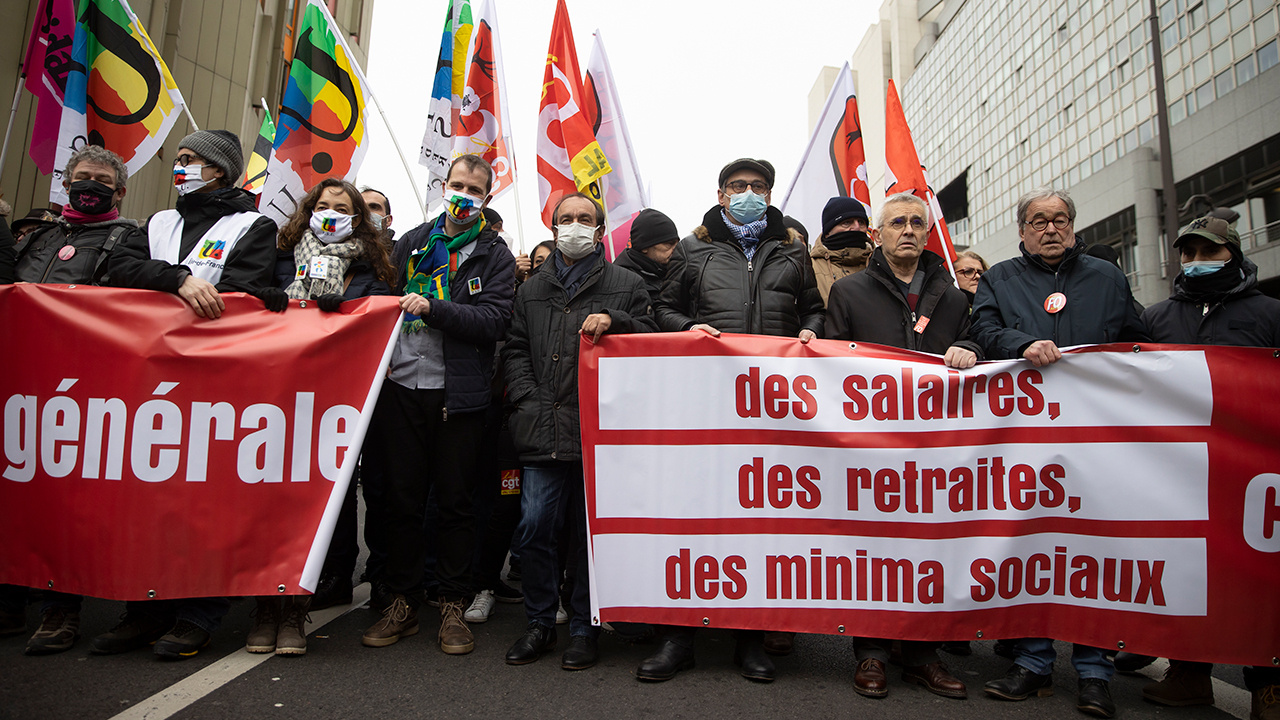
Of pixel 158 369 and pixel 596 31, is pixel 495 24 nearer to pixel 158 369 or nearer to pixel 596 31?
pixel 596 31

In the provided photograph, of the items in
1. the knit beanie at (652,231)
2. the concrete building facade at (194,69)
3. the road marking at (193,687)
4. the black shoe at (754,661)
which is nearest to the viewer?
the road marking at (193,687)

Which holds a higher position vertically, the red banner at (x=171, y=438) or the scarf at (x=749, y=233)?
the scarf at (x=749, y=233)

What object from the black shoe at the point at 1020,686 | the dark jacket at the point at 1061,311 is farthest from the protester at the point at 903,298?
the black shoe at the point at 1020,686

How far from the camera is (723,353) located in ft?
11.1

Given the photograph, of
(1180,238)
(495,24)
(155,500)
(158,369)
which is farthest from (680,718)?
(495,24)

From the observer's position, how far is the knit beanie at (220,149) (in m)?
3.52

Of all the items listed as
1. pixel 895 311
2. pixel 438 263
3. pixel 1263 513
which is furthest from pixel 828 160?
pixel 1263 513

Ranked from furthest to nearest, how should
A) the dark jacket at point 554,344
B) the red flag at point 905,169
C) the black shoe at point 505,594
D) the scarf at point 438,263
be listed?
the red flag at point 905,169 < the black shoe at point 505,594 < the scarf at point 438,263 < the dark jacket at point 554,344

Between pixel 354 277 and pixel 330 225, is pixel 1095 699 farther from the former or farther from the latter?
pixel 330 225

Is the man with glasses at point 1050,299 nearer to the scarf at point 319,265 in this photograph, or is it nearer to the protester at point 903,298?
the protester at point 903,298

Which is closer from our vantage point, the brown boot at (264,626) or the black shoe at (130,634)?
the black shoe at (130,634)

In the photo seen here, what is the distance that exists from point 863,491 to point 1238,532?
1.52 meters

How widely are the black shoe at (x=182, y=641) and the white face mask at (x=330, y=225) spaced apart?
186cm

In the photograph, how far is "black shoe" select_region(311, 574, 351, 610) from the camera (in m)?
4.06
